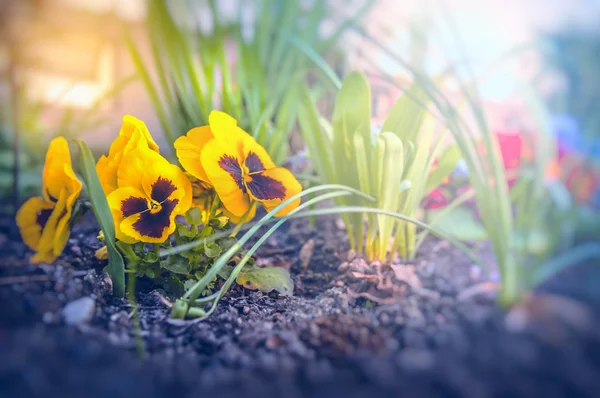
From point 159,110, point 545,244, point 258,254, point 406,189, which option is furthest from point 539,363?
point 159,110

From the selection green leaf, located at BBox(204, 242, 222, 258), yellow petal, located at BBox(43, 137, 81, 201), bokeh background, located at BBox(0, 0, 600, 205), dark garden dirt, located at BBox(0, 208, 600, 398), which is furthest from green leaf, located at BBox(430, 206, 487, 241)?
yellow petal, located at BBox(43, 137, 81, 201)

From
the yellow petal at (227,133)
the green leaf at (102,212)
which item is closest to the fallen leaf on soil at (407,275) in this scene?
the yellow petal at (227,133)

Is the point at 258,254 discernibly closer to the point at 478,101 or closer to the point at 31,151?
the point at 478,101

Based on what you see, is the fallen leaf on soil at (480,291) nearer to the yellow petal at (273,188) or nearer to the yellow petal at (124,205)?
the yellow petal at (273,188)

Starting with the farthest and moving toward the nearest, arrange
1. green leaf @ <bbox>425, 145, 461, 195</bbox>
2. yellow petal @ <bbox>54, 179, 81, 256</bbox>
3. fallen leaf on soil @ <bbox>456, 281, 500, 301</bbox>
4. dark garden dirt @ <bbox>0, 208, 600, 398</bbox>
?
green leaf @ <bbox>425, 145, 461, 195</bbox>, yellow petal @ <bbox>54, 179, 81, 256</bbox>, fallen leaf on soil @ <bbox>456, 281, 500, 301</bbox>, dark garden dirt @ <bbox>0, 208, 600, 398</bbox>

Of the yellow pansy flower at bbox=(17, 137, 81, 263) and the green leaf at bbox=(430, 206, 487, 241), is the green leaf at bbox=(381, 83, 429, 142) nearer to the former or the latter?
the green leaf at bbox=(430, 206, 487, 241)

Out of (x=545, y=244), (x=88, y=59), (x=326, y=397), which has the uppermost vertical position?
(x=88, y=59)
